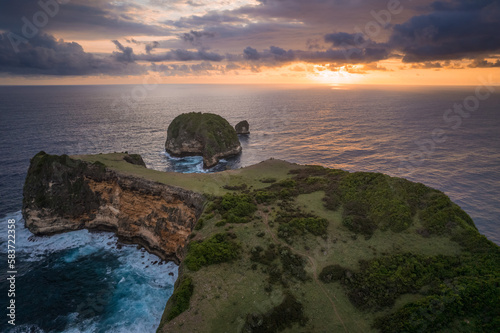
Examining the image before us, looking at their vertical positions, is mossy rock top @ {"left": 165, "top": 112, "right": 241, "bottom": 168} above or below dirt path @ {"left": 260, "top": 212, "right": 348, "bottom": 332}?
above

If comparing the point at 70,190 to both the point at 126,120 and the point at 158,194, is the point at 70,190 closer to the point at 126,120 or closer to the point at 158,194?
the point at 158,194

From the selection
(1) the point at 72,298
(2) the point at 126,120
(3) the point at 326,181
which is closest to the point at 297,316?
(3) the point at 326,181

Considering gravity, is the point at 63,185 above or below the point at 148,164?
above

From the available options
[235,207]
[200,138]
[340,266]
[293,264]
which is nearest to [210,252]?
[293,264]

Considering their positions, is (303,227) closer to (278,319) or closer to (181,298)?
(278,319)

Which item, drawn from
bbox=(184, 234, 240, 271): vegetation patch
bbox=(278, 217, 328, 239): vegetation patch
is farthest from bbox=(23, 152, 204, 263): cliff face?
bbox=(278, 217, 328, 239): vegetation patch

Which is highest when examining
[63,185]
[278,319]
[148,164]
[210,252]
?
[63,185]

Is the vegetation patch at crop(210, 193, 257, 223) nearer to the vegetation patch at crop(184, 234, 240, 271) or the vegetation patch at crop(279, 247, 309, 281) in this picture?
the vegetation patch at crop(184, 234, 240, 271)
